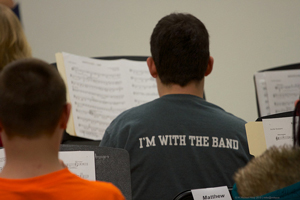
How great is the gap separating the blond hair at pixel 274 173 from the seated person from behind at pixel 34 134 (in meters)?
0.25

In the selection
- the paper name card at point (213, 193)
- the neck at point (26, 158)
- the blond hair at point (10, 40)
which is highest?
the blond hair at point (10, 40)

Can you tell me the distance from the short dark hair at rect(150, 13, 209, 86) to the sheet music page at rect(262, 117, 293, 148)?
12.7 inches

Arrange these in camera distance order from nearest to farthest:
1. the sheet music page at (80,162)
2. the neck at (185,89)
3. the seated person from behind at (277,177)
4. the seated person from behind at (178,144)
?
the seated person from behind at (277,177) < the sheet music page at (80,162) < the seated person from behind at (178,144) < the neck at (185,89)

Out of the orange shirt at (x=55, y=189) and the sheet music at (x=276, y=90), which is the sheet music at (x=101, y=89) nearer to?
the sheet music at (x=276, y=90)

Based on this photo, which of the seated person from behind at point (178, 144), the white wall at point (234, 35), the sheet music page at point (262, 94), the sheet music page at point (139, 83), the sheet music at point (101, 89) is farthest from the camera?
the white wall at point (234, 35)

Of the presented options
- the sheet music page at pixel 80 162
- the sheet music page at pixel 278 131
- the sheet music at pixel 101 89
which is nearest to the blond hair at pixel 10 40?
the sheet music at pixel 101 89

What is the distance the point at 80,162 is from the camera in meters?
1.04

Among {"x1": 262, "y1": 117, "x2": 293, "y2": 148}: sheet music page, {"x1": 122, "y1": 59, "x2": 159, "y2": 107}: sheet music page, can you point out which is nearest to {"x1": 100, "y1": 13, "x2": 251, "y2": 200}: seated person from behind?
{"x1": 262, "y1": 117, "x2": 293, "y2": 148}: sheet music page

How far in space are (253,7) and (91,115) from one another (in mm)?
2016

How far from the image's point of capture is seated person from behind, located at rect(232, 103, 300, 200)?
0.66 m

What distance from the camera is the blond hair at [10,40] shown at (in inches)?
62.9

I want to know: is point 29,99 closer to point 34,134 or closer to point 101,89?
point 34,134

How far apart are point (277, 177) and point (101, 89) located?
1.22 metres

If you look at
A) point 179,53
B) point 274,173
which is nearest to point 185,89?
point 179,53
